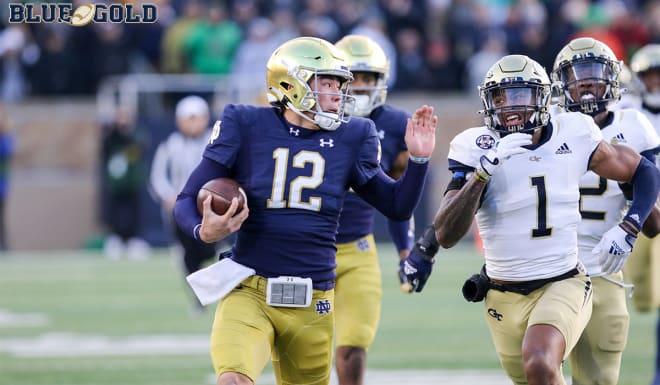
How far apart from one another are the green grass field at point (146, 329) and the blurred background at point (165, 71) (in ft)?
6.63

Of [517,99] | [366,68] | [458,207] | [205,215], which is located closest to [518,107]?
[517,99]

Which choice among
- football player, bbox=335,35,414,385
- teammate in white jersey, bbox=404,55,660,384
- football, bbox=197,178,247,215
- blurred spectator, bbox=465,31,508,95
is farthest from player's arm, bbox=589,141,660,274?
blurred spectator, bbox=465,31,508,95

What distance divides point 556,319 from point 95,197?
1306 centimetres

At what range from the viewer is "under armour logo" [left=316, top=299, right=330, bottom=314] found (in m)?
5.45

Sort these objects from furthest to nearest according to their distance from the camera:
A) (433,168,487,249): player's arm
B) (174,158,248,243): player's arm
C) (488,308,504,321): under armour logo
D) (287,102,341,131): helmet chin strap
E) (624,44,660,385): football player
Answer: (624,44,660,385): football player
(488,308,504,321): under armour logo
(287,102,341,131): helmet chin strap
(433,168,487,249): player's arm
(174,158,248,243): player's arm

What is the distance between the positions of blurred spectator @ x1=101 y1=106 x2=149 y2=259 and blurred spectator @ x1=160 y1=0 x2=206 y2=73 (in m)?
0.91

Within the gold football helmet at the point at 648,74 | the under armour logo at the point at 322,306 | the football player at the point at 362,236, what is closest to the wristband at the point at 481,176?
the under armour logo at the point at 322,306

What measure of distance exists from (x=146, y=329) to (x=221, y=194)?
5714 mm

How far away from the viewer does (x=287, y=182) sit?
537 centimetres

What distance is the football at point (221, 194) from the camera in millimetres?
5207

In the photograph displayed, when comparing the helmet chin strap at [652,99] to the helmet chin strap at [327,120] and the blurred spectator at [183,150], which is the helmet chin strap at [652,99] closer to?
the helmet chin strap at [327,120]

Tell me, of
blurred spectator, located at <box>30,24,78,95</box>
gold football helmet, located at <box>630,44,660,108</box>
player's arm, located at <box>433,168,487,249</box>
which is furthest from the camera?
blurred spectator, located at <box>30,24,78,95</box>

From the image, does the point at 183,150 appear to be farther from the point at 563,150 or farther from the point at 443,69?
the point at 563,150

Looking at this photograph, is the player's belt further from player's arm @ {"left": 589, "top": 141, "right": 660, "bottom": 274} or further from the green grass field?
the green grass field
